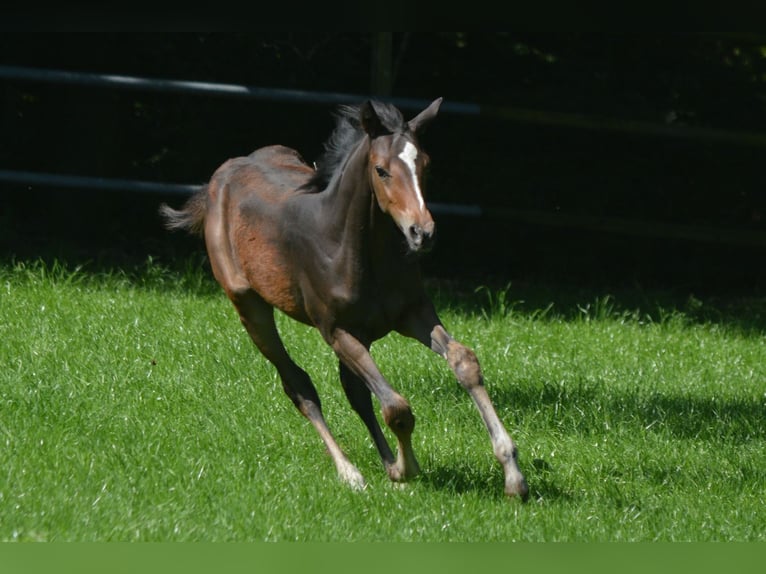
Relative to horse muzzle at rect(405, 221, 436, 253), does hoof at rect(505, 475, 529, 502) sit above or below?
below

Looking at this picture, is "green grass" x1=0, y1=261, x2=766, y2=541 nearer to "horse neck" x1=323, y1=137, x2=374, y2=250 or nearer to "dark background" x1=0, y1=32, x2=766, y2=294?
"horse neck" x1=323, y1=137, x2=374, y2=250

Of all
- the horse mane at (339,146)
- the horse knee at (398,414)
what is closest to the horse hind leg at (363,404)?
the horse knee at (398,414)

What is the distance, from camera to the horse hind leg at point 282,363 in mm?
6367

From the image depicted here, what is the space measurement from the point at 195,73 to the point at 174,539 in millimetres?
7538

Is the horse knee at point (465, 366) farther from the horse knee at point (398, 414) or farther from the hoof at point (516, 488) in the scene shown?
the hoof at point (516, 488)

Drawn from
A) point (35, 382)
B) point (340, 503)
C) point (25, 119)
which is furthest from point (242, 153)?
point (340, 503)

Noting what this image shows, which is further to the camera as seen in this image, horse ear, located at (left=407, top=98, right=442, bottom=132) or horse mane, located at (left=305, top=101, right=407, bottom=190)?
horse mane, located at (left=305, top=101, right=407, bottom=190)

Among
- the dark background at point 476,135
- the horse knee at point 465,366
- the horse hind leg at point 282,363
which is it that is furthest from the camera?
the dark background at point 476,135

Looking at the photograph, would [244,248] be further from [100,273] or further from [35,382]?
[100,273]

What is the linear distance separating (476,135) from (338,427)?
543 cm

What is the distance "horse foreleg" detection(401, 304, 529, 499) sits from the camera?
548 cm

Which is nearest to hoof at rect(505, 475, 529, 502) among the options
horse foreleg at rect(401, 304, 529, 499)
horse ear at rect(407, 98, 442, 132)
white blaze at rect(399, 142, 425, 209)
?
horse foreleg at rect(401, 304, 529, 499)

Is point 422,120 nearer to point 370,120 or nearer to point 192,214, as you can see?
point 370,120

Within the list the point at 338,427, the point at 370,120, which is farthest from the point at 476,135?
the point at 370,120
